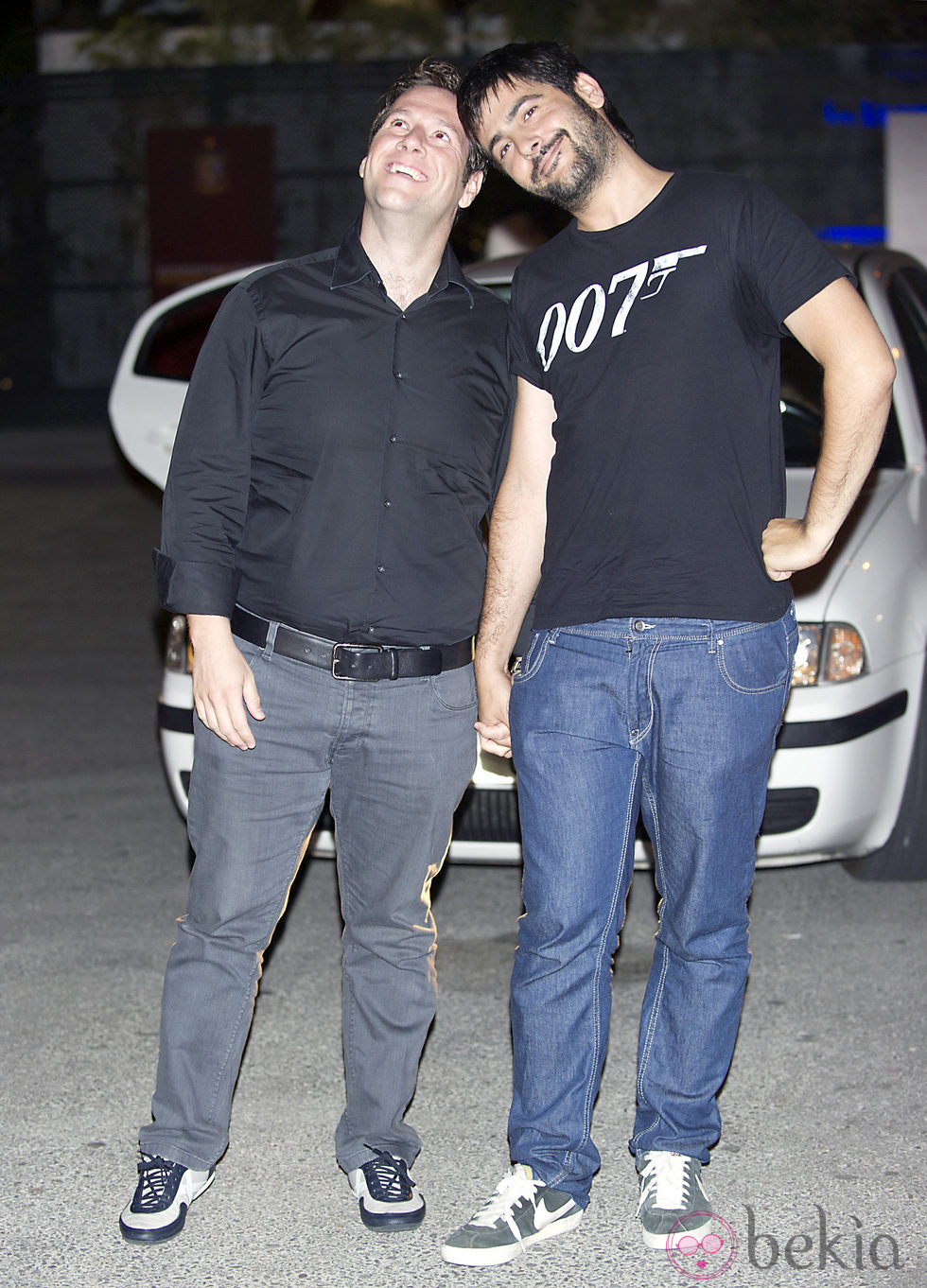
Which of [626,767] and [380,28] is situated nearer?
[626,767]

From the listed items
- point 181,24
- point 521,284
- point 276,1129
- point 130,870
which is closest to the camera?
point 521,284

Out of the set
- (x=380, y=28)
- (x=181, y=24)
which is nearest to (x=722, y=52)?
(x=380, y=28)

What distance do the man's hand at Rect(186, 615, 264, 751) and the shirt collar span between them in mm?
639

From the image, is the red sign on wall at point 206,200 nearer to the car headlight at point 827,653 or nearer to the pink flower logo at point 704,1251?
the car headlight at point 827,653

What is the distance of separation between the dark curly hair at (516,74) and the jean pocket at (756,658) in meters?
0.90

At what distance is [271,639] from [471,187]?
0.90m

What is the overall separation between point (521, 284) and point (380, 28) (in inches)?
723

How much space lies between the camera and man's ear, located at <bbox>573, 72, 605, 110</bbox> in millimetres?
2701

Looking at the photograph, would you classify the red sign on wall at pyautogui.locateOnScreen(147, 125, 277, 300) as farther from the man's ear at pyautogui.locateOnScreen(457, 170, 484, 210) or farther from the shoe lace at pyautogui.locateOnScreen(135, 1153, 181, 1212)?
the shoe lace at pyautogui.locateOnScreen(135, 1153, 181, 1212)

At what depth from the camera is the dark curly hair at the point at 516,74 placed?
269 cm

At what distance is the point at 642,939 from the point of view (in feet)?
14.0

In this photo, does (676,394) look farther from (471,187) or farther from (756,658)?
(471,187)

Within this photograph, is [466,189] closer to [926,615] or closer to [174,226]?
[926,615]

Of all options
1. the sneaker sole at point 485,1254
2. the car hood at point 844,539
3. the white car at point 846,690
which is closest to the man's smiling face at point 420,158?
the white car at point 846,690
